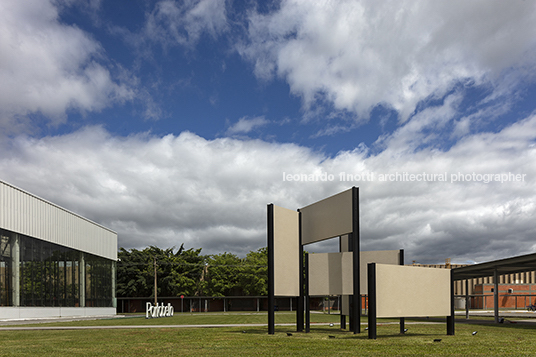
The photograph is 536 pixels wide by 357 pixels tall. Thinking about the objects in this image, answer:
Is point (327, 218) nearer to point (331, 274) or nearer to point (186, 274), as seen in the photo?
point (331, 274)

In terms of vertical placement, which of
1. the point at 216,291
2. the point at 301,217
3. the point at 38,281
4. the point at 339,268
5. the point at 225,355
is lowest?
the point at 216,291

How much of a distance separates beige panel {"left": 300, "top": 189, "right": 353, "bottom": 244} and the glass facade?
91.3 feet

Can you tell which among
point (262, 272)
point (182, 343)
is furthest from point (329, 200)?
point (262, 272)

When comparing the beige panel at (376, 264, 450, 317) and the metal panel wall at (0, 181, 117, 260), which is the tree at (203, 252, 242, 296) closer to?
the metal panel wall at (0, 181, 117, 260)

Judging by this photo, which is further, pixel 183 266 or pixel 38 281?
pixel 183 266

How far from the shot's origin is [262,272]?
78.4 m

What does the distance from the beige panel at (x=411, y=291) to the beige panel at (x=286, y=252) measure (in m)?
4.40

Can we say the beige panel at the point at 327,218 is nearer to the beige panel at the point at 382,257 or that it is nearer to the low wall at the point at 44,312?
the beige panel at the point at 382,257

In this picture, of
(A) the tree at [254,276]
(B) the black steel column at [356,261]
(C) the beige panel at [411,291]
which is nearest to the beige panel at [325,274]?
(B) the black steel column at [356,261]

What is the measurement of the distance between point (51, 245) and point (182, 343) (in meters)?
34.9

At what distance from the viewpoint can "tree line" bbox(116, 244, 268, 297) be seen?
3031 inches

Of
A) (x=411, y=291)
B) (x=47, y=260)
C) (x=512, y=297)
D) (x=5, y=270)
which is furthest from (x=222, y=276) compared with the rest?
(x=411, y=291)

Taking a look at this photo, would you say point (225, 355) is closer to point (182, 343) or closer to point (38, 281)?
point (182, 343)

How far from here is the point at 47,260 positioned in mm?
44469
